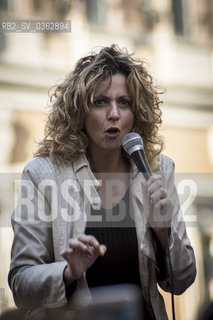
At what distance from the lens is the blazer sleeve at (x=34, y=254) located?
2.22 metres

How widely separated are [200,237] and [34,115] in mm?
2495

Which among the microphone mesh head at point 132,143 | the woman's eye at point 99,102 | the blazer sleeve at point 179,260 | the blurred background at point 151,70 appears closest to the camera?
the microphone mesh head at point 132,143

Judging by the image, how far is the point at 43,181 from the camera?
2.48m

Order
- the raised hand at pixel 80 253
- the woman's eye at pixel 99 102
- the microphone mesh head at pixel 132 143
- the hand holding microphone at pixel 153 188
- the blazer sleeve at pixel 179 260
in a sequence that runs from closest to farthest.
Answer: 1. the raised hand at pixel 80 253
2. the hand holding microphone at pixel 153 188
3. the microphone mesh head at pixel 132 143
4. the blazer sleeve at pixel 179 260
5. the woman's eye at pixel 99 102

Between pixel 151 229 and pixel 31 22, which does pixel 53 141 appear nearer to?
pixel 151 229

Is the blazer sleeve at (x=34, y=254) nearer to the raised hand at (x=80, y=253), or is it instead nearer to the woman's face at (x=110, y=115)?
the raised hand at (x=80, y=253)

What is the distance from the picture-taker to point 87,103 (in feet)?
8.29

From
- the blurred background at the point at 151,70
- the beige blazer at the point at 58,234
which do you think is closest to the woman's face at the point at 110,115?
the beige blazer at the point at 58,234

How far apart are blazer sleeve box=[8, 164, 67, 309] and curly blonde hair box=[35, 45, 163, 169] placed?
6.4 inches

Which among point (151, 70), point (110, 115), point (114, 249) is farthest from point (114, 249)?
point (151, 70)

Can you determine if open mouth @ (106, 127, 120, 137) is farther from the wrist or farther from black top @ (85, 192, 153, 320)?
the wrist

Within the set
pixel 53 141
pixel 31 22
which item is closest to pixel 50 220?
pixel 53 141

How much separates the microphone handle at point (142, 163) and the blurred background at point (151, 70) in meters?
4.81

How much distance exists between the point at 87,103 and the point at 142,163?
16.1 inches
